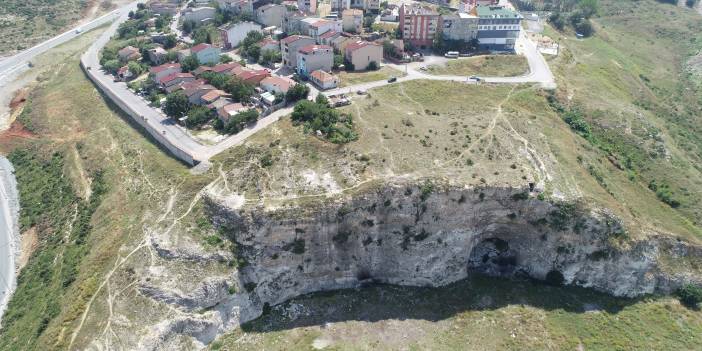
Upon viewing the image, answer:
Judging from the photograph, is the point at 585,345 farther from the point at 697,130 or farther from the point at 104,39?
the point at 104,39

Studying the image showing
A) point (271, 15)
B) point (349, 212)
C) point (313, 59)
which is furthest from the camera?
point (271, 15)

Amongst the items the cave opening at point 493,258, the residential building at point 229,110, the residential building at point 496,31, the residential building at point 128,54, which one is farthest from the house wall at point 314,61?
the cave opening at point 493,258

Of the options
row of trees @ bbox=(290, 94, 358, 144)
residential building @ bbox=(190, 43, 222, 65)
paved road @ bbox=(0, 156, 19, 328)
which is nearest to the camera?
paved road @ bbox=(0, 156, 19, 328)

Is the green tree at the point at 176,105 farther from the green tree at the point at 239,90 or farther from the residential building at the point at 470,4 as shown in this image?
the residential building at the point at 470,4

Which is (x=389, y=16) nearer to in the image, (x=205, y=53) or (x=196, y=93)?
(x=205, y=53)

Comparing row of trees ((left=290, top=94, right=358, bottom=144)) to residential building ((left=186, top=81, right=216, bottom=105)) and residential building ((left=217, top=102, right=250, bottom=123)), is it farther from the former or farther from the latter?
residential building ((left=186, top=81, right=216, bottom=105))

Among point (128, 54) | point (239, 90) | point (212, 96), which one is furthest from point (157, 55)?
point (239, 90)

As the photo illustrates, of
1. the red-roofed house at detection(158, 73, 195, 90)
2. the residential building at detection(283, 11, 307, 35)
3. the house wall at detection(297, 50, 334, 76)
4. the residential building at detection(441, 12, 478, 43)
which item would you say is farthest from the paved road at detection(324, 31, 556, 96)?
the red-roofed house at detection(158, 73, 195, 90)
